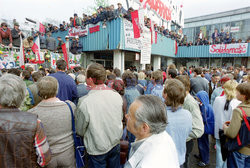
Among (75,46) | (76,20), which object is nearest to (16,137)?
(75,46)

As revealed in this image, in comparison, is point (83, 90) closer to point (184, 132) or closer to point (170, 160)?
point (184, 132)

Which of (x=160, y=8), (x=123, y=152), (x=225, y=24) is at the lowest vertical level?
(x=123, y=152)

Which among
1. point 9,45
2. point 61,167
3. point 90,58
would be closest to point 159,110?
point 61,167

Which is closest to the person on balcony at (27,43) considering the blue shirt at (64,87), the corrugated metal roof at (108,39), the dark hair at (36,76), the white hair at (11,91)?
the corrugated metal roof at (108,39)

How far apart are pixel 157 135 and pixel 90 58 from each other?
485 inches

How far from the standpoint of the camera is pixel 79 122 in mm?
1935

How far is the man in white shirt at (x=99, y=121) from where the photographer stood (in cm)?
194

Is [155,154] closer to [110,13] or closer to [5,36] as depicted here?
[5,36]

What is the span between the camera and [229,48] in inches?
575

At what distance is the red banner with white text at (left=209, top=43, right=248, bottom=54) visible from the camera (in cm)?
1393

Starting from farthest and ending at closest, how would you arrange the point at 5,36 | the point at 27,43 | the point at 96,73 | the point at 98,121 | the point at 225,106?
the point at 27,43 → the point at 5,36 → the point at 225,106 → the point at 96,73 → the point at 98,121

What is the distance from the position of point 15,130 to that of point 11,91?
340 millimetres

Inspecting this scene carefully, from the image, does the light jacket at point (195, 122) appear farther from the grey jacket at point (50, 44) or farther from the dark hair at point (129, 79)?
the grey jacket at point (50, 44)

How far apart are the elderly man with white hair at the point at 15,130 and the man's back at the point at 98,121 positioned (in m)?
0.62
